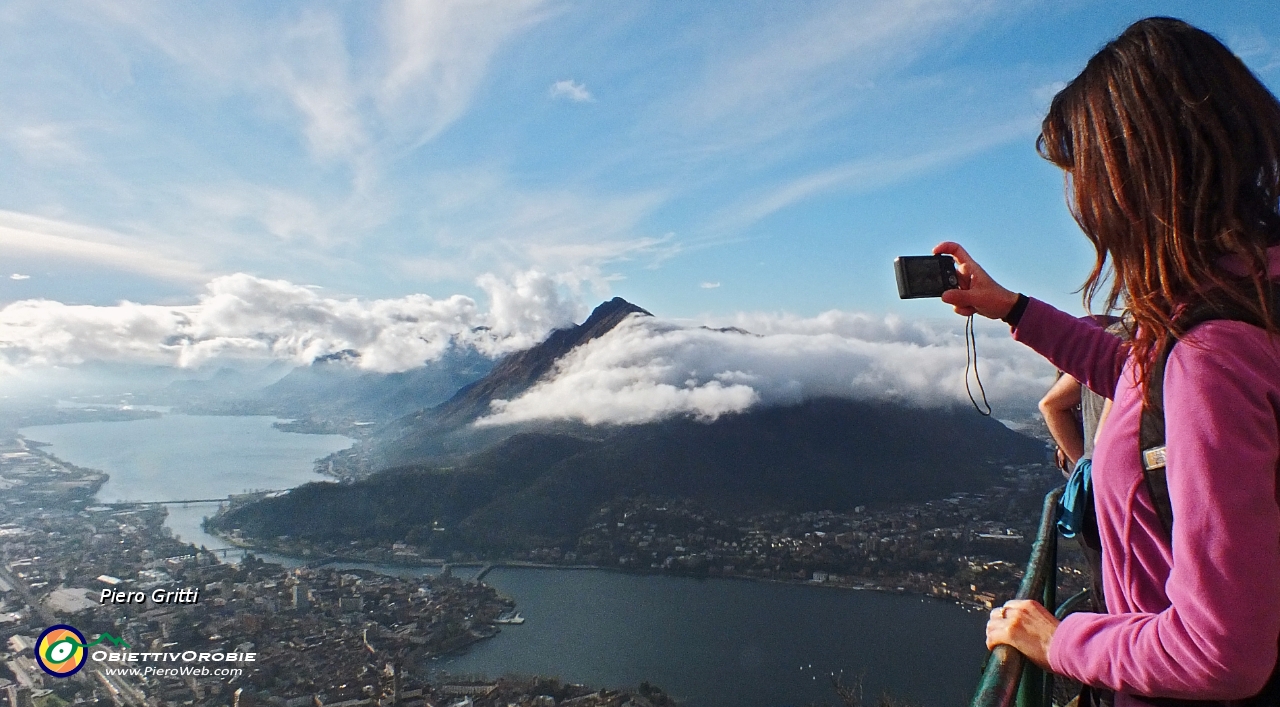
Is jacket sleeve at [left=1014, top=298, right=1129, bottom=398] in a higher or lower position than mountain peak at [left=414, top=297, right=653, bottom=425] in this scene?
lower

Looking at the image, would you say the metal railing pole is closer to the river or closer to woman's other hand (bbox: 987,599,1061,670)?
woman's other hand (bbox: 987,599,1061,670)

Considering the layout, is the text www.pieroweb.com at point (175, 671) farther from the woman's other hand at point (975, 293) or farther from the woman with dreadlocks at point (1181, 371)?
the woman with dreadlocks at point (1181, 371)

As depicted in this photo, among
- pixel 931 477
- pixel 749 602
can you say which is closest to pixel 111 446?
pixel 749 602

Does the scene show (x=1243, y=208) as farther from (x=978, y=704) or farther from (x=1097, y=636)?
(x=978, y=704)

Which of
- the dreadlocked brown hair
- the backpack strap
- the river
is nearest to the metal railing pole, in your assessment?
the backpack strap

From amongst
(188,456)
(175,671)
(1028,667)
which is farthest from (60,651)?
(188,456)

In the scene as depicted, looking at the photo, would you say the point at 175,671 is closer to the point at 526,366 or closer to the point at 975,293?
the point at 975,293
